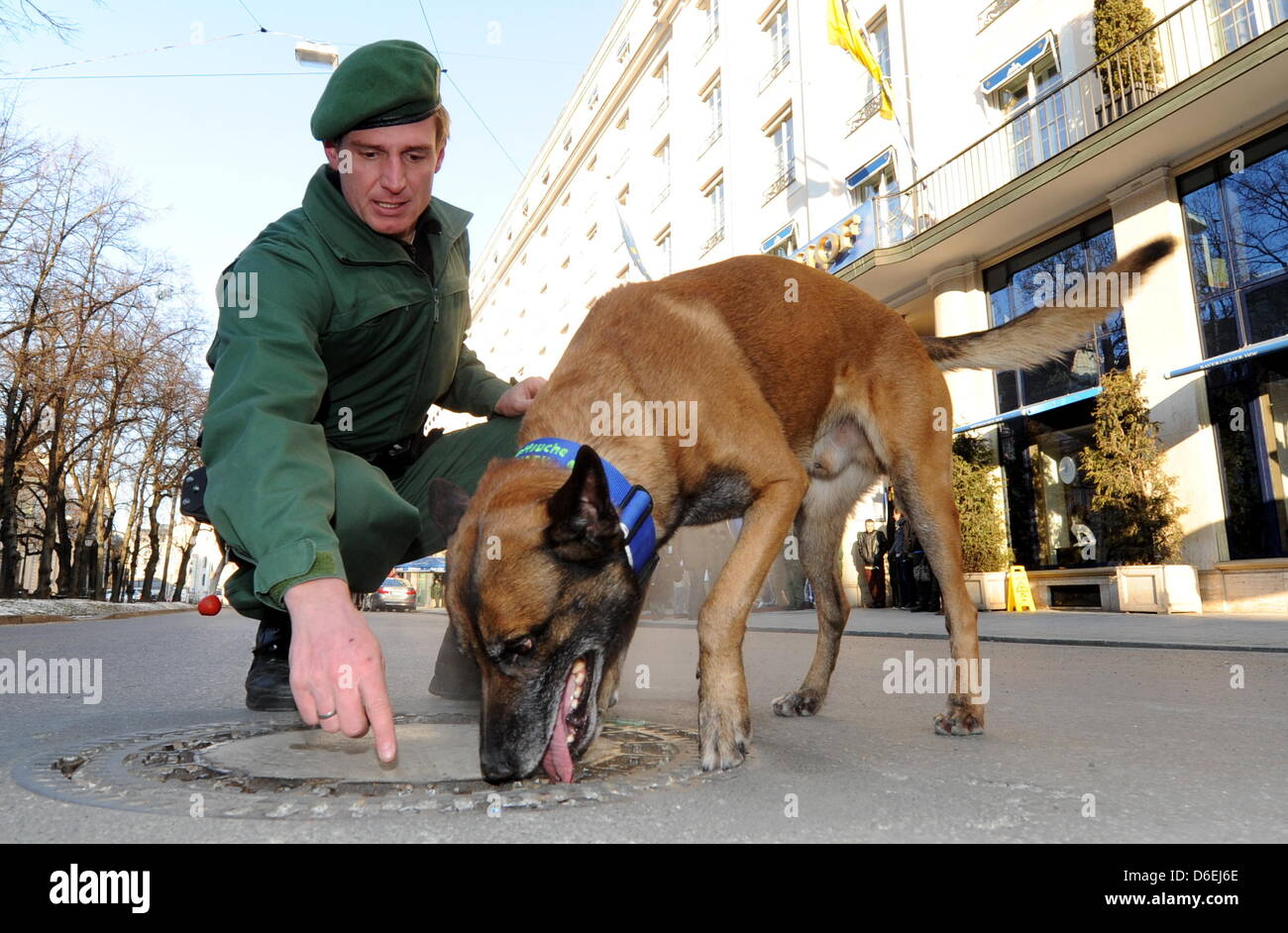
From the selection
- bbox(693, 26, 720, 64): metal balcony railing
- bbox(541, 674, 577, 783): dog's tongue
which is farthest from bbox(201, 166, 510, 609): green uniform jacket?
bbox(693, 26, 720, 64): metal balcony railing

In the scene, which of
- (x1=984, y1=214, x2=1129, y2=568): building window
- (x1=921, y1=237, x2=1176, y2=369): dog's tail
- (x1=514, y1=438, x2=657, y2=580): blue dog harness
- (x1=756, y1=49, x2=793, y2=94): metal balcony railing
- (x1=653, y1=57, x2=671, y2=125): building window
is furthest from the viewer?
(x1=653, y1=57, x2=671, y2=125): building window

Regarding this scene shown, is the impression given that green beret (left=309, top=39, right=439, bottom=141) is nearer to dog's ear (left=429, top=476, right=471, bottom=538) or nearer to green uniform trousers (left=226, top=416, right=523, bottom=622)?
green uniform trousers (left=226, top=416, right=523, bottom=622)

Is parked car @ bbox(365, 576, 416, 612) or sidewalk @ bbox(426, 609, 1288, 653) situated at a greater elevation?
parked car @ bbox(365, 576, 416, 612)

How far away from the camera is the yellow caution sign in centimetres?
1463

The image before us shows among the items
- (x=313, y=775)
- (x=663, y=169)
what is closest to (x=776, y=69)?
(x=663, y=169)

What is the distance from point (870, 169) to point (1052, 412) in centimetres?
731

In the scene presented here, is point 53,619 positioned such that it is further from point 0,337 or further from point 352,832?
point 352,832

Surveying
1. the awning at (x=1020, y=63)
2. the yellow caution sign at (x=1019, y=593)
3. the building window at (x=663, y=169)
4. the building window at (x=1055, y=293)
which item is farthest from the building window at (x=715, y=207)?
the yellow caution sign at (x=1019, y=593)

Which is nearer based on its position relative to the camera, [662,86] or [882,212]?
[882,212]

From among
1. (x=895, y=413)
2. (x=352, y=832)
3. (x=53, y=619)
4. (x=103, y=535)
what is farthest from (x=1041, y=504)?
(x=103, y=535)

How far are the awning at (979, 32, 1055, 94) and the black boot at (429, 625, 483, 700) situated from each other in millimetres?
15903

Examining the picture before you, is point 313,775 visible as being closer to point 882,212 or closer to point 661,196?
point 882,212

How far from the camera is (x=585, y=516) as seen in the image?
2250mm
